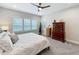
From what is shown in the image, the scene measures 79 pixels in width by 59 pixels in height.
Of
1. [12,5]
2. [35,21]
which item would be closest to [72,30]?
[35,21]

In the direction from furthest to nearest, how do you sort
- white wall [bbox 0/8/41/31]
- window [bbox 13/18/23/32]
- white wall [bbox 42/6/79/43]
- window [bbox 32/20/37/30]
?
white wall [bbox 42/6/79/43]
window [bbox 32/20/37/30]
window [bbox 13/18/23/32]
white wall [bbox 0/8/41/31]

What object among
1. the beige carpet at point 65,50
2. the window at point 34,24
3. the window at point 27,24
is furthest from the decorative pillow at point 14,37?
the beige carpet at point 65,50

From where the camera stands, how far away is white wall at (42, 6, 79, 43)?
1.53 m

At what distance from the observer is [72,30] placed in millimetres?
1721

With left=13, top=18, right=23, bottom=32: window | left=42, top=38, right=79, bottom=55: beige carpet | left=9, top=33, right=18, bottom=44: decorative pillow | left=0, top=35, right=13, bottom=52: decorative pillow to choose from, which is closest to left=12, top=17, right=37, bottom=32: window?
left=13, top=18, right=23, bottom=32: window

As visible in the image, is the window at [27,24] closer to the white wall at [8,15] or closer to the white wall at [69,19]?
the white wall at [8,15]

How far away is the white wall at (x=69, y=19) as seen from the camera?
1.53m

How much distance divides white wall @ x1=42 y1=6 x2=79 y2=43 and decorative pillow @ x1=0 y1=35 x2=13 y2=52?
725 mm

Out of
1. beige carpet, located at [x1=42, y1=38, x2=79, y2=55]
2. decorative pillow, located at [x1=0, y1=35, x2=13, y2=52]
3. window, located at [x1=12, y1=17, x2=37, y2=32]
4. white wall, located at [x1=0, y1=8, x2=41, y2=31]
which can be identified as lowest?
beige carpet, located at [x1=42, y1=38, x2=79, y2=55]

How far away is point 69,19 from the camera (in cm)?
180

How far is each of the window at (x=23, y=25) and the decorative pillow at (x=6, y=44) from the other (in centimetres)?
23

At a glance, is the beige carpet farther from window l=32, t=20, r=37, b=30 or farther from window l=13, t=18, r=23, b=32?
window l=13, t=18, r=23, b=32
